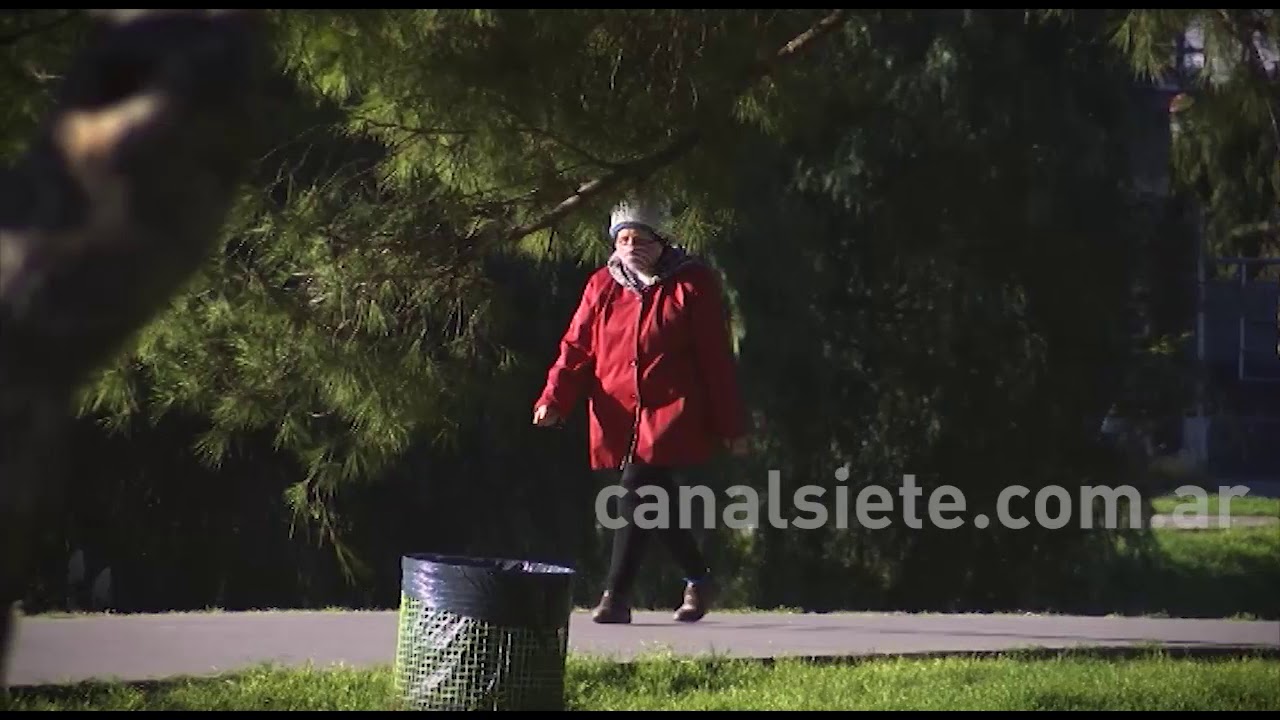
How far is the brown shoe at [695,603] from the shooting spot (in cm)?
802

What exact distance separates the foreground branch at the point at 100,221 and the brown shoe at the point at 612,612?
4976 mm

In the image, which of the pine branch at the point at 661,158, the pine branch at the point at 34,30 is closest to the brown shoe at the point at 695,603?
the pine branch at the point at 661,158

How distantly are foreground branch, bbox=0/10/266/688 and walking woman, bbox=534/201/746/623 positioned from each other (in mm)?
4296

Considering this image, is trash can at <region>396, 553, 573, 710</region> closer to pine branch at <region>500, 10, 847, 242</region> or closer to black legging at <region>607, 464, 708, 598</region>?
pine branch at <region>500, 10, 847, 242</region>

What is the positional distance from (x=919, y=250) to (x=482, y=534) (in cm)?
370

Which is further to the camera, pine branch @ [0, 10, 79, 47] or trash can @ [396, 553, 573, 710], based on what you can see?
trash can @ [396, 553, 573, 710]

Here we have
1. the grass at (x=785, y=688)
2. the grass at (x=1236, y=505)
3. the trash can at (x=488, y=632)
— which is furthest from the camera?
the grass at (x=1236, y=505)

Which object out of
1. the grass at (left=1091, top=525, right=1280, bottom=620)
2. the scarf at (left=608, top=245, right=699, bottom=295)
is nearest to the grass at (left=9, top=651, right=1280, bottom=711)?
the scarf at (left=608, top=245, right=699, bottom=295)

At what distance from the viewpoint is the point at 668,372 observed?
24.3 ft

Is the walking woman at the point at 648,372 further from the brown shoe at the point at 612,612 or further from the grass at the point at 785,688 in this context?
the grass at the point at 785,688

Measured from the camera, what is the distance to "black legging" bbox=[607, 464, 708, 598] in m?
7.50

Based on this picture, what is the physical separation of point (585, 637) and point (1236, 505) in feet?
61.4
